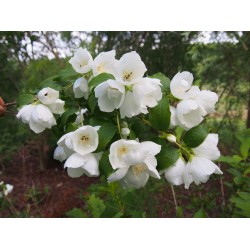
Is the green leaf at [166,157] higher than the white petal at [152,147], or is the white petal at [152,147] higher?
the white petal at [152,147]

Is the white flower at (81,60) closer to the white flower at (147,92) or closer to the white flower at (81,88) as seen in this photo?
the white flower at (81,88)

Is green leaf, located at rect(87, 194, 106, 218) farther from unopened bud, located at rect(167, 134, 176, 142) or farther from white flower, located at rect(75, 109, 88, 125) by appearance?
unopened bud, located at rect(167, 134, 176, 142)

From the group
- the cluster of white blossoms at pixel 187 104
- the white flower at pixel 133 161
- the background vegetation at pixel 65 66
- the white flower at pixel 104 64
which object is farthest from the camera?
the background vegetation at pixel 65 66

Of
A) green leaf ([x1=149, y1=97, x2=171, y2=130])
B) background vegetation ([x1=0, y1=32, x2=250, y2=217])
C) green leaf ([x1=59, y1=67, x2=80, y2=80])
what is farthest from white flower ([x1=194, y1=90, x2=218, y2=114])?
background vegetation ([x1=0, y1=32, x2=250, y2=217])

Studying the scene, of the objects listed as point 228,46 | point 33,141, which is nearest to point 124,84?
point 228,46

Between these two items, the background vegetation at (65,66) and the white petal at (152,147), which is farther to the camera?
the background vegetation at (65,66)

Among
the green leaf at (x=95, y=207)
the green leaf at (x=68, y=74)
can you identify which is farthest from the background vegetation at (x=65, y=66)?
the green leaf at (x=68, y=74)

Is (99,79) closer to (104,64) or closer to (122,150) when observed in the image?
(104,64)
